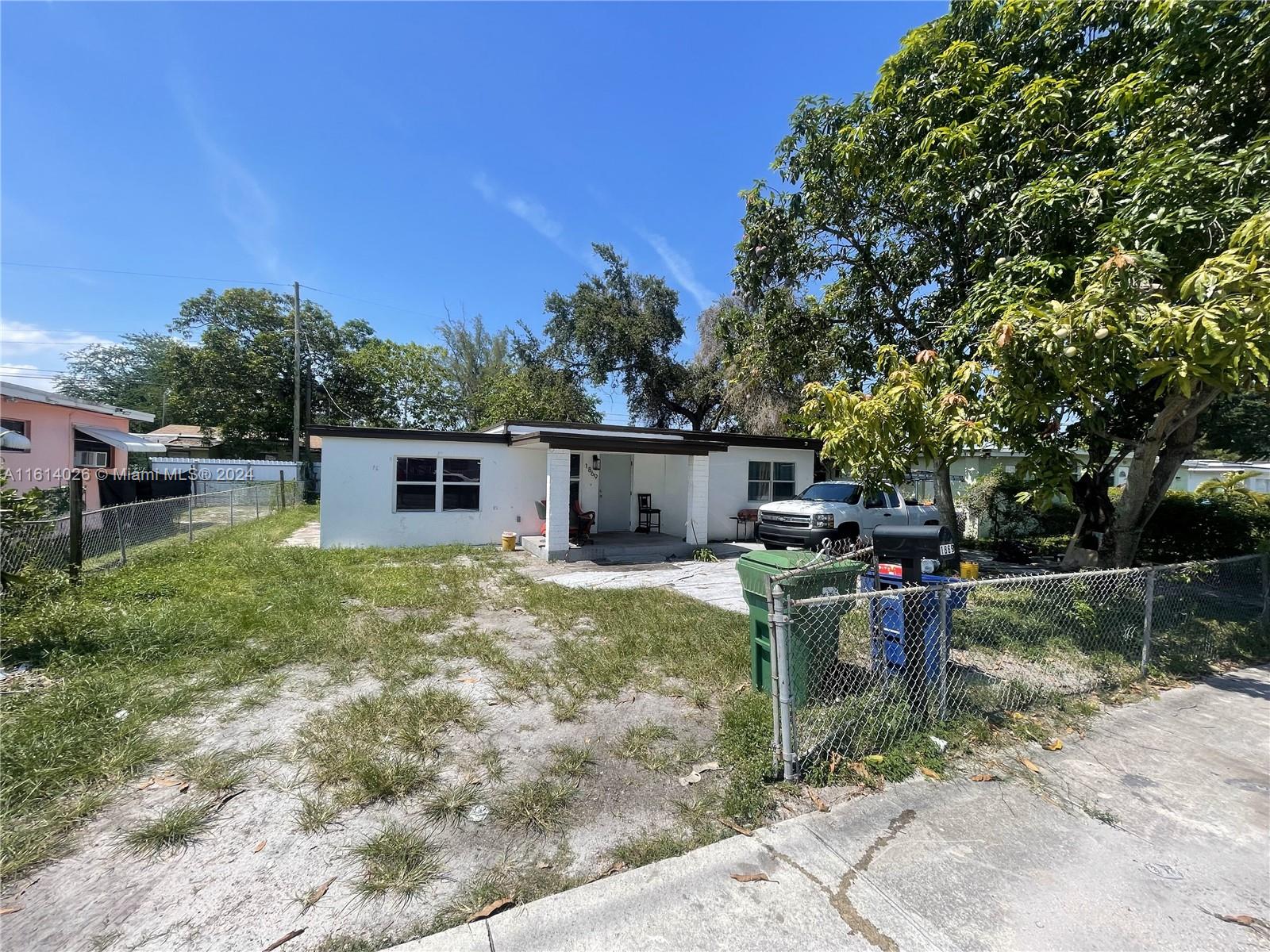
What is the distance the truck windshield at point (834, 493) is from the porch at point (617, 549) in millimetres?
3022

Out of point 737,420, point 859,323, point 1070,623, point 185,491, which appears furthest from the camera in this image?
point 737,420

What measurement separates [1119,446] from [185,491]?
84.2 feet

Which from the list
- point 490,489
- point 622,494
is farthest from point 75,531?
point 622,494

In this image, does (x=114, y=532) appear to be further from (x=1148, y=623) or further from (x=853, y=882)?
(x=1148, y=623)

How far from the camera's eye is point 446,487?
1167 cm

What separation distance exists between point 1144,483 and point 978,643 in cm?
331

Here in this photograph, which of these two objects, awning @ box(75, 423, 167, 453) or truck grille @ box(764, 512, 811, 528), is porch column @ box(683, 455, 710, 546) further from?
awning @ box(75, 423, 167, 453)

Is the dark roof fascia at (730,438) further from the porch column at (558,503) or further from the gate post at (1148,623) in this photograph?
the gate post at (1148,623)

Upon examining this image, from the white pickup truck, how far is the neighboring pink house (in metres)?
14.5

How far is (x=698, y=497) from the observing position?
39.2ft

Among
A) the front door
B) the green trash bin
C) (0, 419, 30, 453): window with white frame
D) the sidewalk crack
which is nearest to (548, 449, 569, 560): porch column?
the front door

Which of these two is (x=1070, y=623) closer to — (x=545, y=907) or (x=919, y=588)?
(x=919, y=588)

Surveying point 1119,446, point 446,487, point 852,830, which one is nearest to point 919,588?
point 852,830

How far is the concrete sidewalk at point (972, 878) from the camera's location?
6.70ft
